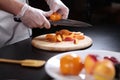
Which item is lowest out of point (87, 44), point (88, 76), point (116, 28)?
point (116, 28)

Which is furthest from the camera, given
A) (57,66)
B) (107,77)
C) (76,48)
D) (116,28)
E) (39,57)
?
(116,28)

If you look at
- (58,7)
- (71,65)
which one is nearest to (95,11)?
(58,7)

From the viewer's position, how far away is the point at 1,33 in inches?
52.1

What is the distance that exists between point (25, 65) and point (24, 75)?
67 millimetres

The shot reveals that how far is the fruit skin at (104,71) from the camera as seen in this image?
637 millimetres

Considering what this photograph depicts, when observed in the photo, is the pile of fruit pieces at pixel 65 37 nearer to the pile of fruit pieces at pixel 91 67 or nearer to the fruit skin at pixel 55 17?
the fruit skin at pixel 55 17

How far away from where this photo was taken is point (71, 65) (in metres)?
0.73

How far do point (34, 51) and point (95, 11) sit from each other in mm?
1026

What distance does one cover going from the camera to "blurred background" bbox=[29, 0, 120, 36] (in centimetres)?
194

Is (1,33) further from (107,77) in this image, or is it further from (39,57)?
(107,77)

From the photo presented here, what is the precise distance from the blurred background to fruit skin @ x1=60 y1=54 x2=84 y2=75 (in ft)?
3.97

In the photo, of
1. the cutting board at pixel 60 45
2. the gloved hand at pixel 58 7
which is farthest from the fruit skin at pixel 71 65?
the gloved hand at pixel 58 7

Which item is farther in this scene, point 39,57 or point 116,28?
point 116,28

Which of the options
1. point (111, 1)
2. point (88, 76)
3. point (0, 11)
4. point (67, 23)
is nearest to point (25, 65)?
point (88, 76)
